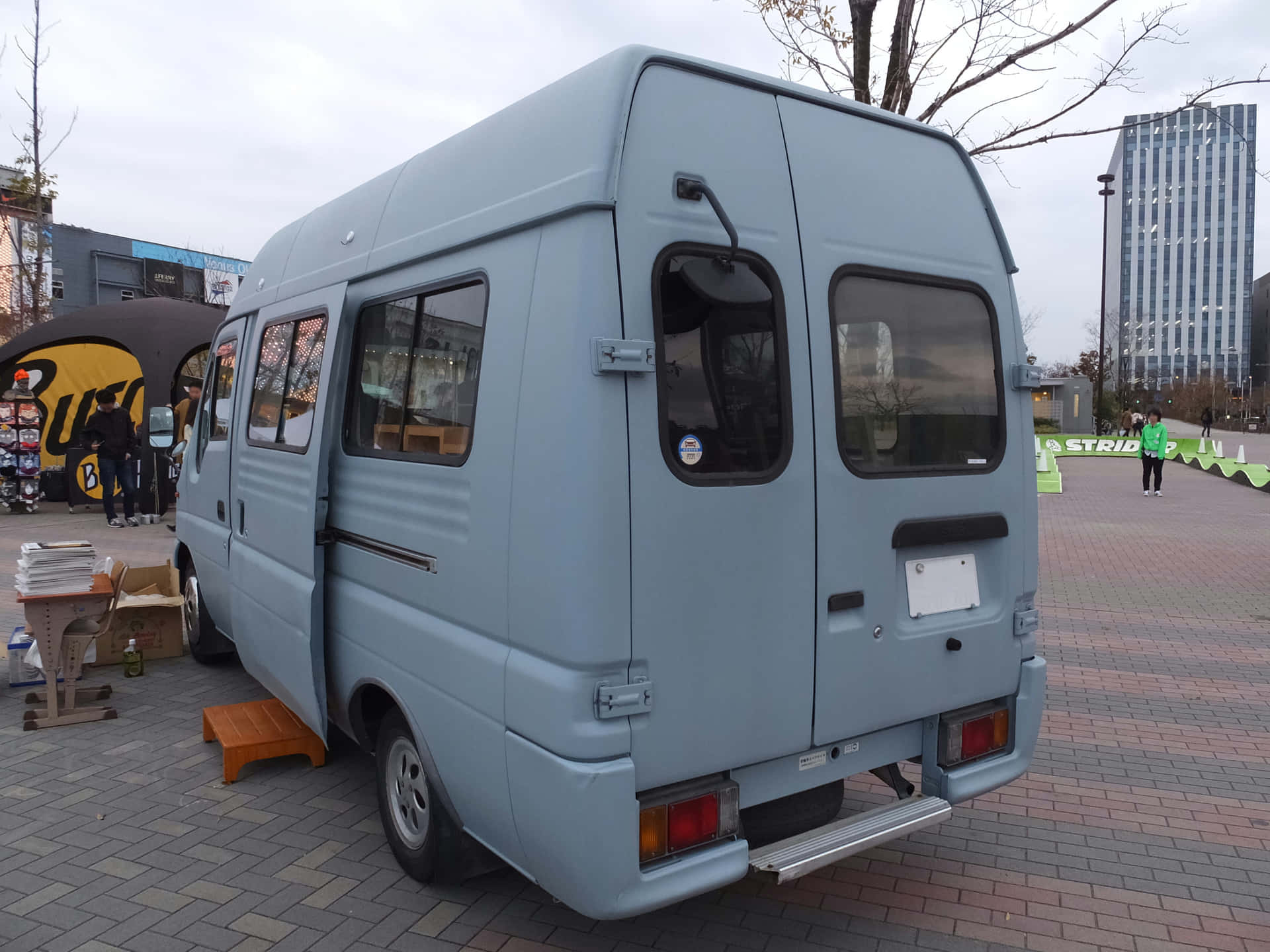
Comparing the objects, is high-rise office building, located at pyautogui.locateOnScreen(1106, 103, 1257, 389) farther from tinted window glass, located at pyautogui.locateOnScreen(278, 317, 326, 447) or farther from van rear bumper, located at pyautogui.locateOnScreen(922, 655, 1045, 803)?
A: tinted window glass, located at pyautogui.locateOnScreen(278, 317, 326, 447)

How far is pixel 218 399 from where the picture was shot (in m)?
5.88

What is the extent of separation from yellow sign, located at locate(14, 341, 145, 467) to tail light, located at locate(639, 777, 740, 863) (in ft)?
50.1

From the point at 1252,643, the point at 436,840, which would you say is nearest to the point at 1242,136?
the point at 1252,643

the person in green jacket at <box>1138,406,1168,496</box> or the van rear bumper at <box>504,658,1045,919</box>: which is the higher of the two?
the person in green jacket at <box>1138,406,1168,496</box>

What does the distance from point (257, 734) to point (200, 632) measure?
7.00 ft

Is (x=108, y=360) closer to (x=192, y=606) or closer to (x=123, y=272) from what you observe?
(x=192, y=606)

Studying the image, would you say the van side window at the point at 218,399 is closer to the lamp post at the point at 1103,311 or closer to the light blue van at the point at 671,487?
the light blue van at the point at 671,487

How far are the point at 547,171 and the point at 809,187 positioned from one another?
2.87 ft

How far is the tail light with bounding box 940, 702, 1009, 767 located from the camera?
135 inches

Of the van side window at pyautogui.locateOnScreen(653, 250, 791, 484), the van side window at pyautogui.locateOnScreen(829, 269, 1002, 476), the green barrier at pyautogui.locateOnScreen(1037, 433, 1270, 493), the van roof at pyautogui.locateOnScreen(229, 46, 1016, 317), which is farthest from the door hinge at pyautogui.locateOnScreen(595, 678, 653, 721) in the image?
the green barrier at pyautogui.locateOnScreen(1037, 433, 1270, 493)

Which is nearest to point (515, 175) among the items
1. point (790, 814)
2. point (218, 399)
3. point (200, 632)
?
→ point (790, 814)

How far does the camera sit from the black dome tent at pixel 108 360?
14.8 metres

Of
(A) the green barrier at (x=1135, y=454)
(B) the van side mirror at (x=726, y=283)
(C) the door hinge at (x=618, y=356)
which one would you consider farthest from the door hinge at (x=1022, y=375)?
(A) the green barrier at (x=1135, y=454)

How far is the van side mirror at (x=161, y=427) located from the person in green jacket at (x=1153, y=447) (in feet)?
55.4
